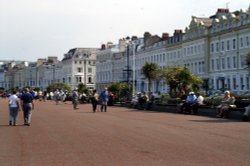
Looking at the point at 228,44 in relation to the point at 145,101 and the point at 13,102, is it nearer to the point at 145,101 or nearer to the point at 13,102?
the point at 145,101

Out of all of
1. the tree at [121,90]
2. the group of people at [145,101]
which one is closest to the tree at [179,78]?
the group of people at [145,101]

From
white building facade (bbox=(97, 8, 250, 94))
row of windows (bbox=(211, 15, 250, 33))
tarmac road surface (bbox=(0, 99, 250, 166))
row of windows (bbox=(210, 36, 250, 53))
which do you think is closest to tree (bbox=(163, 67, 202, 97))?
white building facade (bbox=(97, 8, 250, 94))

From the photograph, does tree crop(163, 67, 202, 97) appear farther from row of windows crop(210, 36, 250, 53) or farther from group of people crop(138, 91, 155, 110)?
row of windows crop(210, 36, 250, 53)

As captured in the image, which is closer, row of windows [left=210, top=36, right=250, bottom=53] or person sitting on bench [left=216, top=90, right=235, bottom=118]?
person sitting on bench [left=216, top=90, right=235, bottom=118]

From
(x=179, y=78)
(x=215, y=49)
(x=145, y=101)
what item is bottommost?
(x=145, y=101)

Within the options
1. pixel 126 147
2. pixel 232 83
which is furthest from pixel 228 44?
pixel 126 147

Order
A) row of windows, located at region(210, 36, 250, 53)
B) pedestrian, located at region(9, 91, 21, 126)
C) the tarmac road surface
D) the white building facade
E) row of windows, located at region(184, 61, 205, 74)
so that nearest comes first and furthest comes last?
the tarmac road surface → pedestrian, located at region(9, 91, 21, 126) → row of windows, located at region(210, 36, 250, 53) → the white building facade → row of windows, located at region(184, 61, 205, 74)

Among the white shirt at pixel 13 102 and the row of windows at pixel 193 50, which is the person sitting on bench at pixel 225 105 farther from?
the row of windows at pixel 193 50

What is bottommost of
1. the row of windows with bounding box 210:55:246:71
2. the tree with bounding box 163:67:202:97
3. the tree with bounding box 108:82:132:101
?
the tree with bounding box 108:82:132:101

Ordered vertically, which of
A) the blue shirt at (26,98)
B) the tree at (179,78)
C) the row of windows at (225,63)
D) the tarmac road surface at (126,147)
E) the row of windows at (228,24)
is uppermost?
the row of windows at (228,24)

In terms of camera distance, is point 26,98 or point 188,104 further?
point 188,104

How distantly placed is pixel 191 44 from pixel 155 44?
17439 millimetres

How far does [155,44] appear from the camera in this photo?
10419cm

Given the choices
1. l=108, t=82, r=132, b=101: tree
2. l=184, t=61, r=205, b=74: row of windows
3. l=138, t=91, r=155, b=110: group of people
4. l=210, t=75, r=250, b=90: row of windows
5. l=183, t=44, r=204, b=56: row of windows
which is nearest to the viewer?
l=138, t=91, r=155, b=110: group of people
